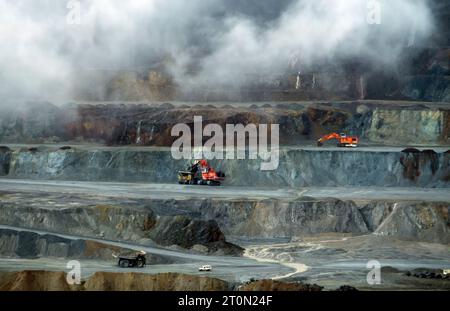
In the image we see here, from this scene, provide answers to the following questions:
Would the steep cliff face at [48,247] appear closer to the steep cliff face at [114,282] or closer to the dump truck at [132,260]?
the dump truck at [132,260]

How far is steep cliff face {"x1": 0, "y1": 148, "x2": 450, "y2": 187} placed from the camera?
275 ft

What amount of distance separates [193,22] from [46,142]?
76.1 feet

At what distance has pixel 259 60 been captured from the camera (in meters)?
114

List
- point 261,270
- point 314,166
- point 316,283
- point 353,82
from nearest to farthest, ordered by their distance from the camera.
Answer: point 316,283, point 261,270, point 314,166, point 353,82

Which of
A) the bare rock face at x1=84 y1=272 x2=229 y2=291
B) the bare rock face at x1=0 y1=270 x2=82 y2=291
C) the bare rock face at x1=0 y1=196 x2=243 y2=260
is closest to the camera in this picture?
the bare rock face at x1=0 y1=270 x2=82 y2=291

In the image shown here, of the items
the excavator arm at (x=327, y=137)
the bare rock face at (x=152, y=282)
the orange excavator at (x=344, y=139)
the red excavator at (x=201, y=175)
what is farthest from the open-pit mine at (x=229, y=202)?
the excavator arm at (x=327, y=137)

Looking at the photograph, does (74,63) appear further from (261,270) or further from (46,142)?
(261,270)

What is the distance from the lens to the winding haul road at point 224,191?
77.3 metres

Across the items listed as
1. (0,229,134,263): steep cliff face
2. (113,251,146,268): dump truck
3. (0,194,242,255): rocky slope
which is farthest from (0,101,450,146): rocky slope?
(113,251,146,268): dump truck

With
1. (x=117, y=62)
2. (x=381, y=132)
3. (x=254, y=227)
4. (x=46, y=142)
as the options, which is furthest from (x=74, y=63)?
(x=254, y=227)

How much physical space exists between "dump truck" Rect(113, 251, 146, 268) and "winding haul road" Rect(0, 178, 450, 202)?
59.8 feet

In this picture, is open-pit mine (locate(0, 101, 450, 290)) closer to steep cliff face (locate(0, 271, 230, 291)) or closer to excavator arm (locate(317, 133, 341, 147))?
steep cliff face (locate(0, 271, 230, 291))

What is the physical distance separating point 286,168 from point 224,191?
598 cm

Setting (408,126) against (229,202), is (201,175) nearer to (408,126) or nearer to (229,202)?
(229,202)
